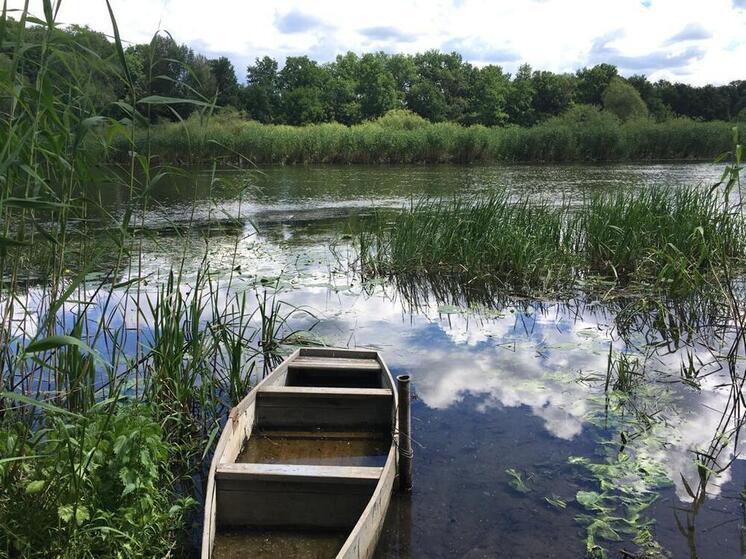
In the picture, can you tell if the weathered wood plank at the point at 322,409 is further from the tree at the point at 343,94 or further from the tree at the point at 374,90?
the tree at the point at 374,90

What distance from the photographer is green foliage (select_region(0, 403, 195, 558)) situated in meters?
2.43

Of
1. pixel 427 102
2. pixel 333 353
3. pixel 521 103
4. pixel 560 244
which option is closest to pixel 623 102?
pixel 521 103

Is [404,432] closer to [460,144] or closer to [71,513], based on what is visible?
[71,513]

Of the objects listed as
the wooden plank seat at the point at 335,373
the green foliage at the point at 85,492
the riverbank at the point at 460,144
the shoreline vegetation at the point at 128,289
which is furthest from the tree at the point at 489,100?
the green foliage at the point at 85,492

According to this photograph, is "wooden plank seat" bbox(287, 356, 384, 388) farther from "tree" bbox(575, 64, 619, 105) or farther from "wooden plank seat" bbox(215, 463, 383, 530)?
"tree" bbox(575, 64, 619, 105)

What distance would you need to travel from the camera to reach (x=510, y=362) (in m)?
5.49

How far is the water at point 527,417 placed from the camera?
3.26m

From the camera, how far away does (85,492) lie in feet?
8.39

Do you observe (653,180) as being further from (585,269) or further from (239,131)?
(239,131)

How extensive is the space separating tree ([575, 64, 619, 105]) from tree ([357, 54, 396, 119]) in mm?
17992

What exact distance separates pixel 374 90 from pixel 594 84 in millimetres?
21335

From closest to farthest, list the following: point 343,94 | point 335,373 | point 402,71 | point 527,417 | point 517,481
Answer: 1. point 517,481
2. point 527,417
3. point 335,373
4. point 343,94
5. point 402,71

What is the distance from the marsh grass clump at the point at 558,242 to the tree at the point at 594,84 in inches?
2224

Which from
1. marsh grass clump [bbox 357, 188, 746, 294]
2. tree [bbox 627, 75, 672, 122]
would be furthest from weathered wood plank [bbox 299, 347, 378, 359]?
tree [bbox 627, 75, 672, 122]
